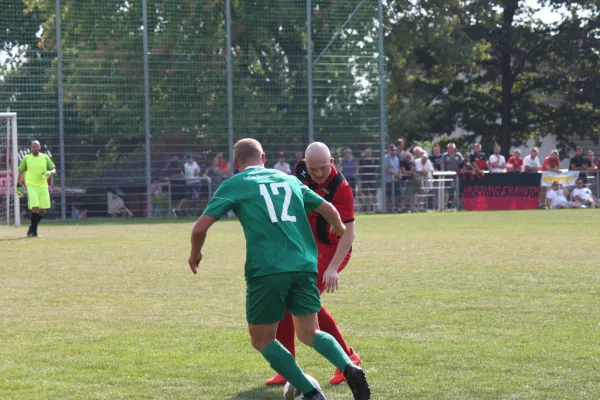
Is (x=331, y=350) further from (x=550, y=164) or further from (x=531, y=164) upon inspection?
(x=531, y=164)

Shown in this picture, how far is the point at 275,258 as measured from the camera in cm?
592

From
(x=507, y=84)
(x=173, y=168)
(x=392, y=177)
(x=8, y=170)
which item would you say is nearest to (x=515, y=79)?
(x=507, y=84)

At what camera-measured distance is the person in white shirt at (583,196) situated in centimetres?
3266

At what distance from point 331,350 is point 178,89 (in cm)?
2612

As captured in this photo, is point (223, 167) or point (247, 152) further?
point (223, 167)

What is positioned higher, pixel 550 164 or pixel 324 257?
pixel 550 164

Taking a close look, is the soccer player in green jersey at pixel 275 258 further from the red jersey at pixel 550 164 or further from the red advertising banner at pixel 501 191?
the red jersey at pixel 550 164

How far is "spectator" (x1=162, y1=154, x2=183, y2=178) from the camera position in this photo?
1214 inches

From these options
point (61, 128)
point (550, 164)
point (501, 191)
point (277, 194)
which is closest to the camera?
point (277, 194)

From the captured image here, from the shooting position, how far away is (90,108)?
30812mm

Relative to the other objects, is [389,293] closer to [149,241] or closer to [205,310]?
[205,310]

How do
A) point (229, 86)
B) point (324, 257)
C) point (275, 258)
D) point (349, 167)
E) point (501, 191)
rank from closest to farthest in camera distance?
point (275, 258), point (324, 257), point (349, 167), point (229, 86), point (501, 191)

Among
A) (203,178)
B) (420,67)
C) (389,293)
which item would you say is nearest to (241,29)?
(203,178)

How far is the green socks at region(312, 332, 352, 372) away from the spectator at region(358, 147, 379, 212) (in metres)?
26.0
